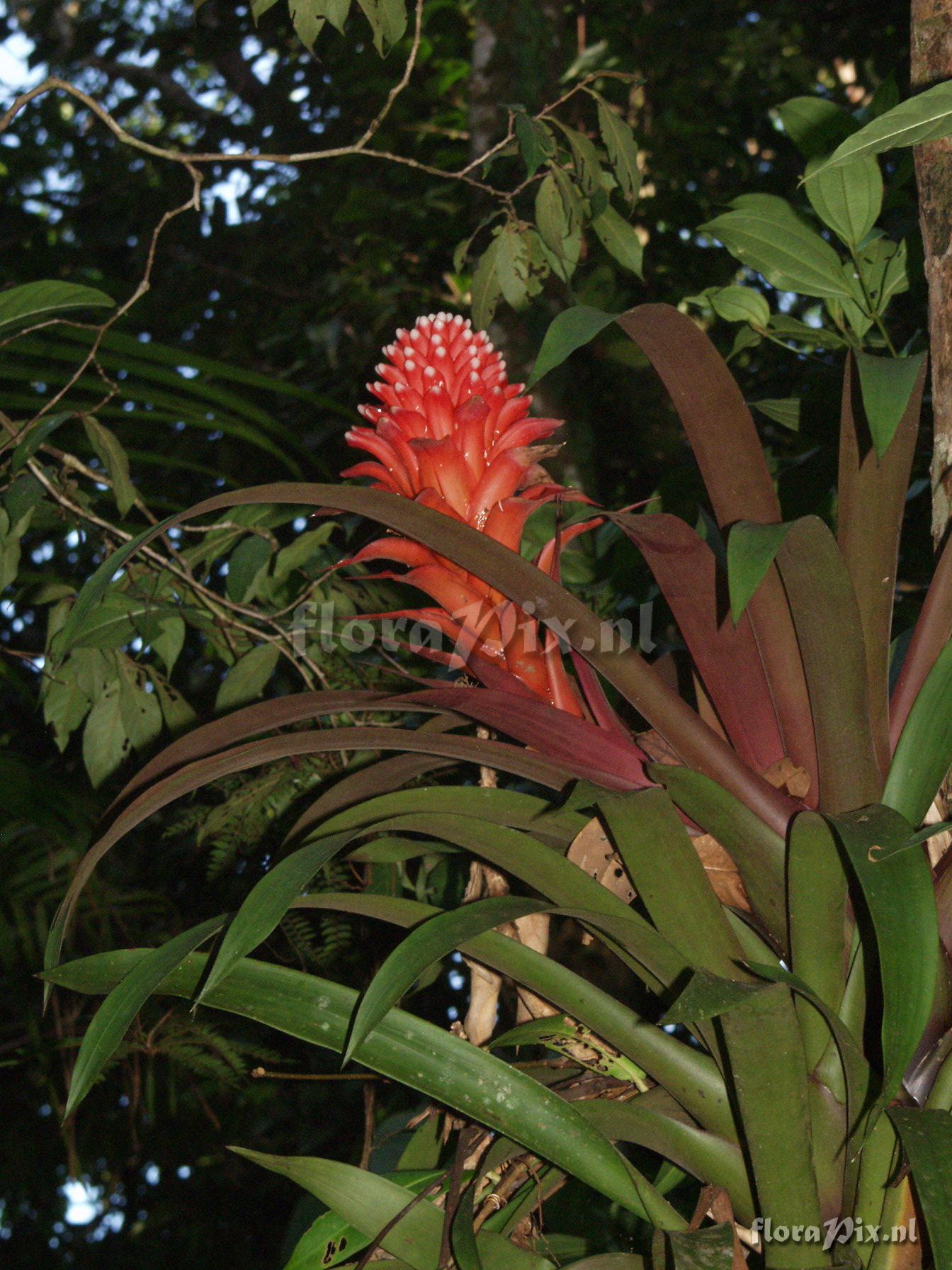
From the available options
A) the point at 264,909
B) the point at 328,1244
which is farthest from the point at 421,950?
the point at 328,1244

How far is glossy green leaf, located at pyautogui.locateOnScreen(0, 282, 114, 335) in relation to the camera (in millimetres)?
848

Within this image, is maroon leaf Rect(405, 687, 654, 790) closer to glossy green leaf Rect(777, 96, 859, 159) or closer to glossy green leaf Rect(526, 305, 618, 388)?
glossy green leaf Rect(526, 305, 618, 388)

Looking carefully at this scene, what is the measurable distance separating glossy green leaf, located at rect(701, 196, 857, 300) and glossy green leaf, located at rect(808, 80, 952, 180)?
0.30 meters

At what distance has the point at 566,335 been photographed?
0.64 m

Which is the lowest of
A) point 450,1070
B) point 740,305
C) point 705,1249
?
point 705,1249

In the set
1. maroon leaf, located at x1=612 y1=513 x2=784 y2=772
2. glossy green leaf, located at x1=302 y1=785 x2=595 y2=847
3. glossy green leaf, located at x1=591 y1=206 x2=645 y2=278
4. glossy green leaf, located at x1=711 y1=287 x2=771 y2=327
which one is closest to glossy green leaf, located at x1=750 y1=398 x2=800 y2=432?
glossy green leaf, located at x1=711 y1=287 x2=771 y2=327

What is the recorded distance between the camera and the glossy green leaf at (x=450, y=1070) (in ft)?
2.01

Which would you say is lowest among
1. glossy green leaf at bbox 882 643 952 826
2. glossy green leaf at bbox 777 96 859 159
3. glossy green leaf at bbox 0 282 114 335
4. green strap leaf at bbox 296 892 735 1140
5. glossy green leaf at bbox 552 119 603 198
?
green strap leaf at bbox 296 892 735 1140

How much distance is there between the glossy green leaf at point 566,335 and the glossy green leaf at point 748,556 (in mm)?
155

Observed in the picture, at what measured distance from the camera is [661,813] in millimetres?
605

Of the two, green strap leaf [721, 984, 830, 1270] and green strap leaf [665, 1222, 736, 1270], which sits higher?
green strap leaf [721, 984, 830, 1270]

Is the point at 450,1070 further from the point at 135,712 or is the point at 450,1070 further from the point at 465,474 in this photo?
the point at 135,712

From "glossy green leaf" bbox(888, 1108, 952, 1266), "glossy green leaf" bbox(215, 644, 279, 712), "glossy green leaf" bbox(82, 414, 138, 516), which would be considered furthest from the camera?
"glossy green leaf" bbox(215, 644, 279, 712)

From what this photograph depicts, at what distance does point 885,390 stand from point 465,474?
0.28m
